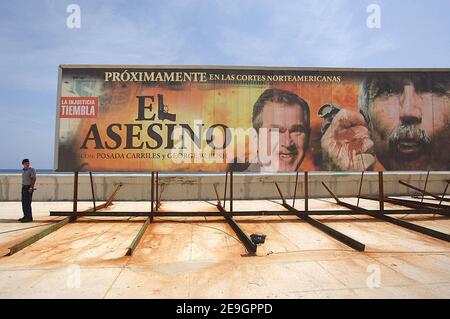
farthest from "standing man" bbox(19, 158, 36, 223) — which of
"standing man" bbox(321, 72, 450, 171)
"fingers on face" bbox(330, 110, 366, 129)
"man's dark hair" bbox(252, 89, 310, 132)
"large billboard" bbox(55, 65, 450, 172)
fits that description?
"fingers on face" bbox(330, 110, 366, 129)

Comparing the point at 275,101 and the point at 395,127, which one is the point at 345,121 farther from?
the point at 275,101

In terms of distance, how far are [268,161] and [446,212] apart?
205 inches

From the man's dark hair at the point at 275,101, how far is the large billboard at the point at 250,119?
0.09ft

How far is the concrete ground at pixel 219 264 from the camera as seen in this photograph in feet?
11.2

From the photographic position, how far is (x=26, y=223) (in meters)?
7.45

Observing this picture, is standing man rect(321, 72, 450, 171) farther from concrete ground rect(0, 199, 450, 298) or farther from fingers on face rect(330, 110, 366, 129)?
concrete ground rect(0, 199, 450, 298)

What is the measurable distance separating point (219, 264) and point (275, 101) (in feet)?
16.7

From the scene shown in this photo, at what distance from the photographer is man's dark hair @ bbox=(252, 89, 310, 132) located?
786cm

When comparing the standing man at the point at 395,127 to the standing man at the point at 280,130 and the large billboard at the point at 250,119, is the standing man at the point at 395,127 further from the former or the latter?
the standing man at the point at 280,130

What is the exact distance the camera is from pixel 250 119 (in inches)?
309

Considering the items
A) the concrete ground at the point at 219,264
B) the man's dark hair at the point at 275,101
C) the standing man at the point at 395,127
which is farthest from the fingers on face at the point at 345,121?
the concrete ground at the point at 219,264

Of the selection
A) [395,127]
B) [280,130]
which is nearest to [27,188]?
[280,130]
